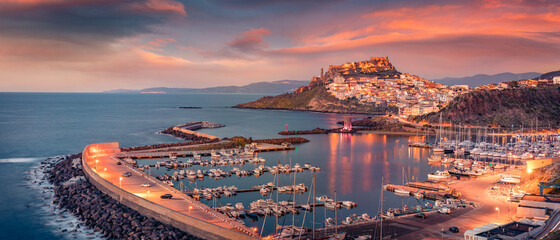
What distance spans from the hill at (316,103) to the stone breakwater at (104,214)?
11090cm

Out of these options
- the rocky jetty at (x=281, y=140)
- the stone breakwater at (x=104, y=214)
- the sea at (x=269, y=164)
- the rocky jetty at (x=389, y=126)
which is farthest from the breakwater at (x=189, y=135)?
the rocky jetty at (x=389, y=126)

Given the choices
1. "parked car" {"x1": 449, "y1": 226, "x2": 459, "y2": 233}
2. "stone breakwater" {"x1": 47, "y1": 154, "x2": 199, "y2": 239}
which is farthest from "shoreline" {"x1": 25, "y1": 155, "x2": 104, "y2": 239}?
"parked car" {"x1": 449, "y1": 226, "x2": 459, "y2": 233}

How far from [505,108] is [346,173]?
6496 cm

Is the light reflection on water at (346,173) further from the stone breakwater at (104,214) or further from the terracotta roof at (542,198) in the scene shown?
the terracotta roof at (542,198)

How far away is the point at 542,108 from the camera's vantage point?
88312mm

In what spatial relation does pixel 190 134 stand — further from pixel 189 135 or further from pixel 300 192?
pixel 300 192

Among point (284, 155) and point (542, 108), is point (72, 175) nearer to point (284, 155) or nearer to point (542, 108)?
point (284, 155)

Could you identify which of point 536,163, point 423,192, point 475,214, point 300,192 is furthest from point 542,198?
point 300,192

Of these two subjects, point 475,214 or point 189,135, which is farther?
point 189,135

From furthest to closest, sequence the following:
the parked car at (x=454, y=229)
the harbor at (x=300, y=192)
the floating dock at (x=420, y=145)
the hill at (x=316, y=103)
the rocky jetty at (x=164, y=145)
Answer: the hill at (x=316, y=103) → the floating dock at (x=420, y=145) → the rocky jetty at (x=164, y=145) → the harbor at (x=300, y=192) → the parked car at (x=454, y=229)

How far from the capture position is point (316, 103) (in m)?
152

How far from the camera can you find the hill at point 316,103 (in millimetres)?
137750

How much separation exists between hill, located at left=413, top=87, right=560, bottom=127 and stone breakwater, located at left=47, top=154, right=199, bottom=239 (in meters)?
74.5

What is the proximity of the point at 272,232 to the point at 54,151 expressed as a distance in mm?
40462
